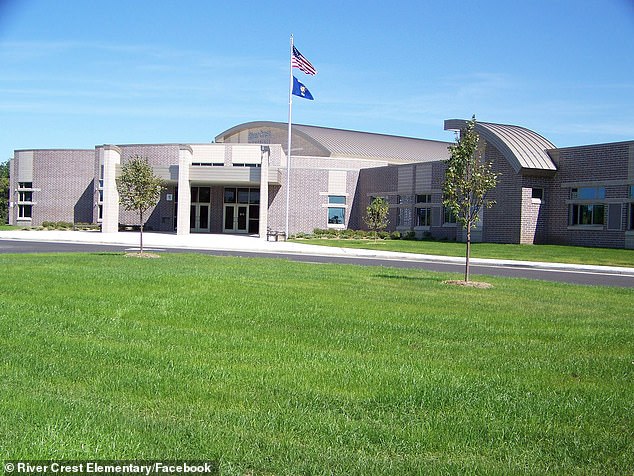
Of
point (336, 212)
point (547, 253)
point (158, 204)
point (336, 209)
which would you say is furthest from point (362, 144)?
point (547, 253)

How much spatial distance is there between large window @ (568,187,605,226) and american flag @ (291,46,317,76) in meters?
16.6

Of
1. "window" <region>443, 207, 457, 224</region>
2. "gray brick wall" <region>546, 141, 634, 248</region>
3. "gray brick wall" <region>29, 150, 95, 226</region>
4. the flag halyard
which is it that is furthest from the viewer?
"gray brick wall" <region>29, 150, 95, 226</region>

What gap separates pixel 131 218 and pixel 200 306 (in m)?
47.9

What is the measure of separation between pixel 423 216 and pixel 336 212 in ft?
29.3

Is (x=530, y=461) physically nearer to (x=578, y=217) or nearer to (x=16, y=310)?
(x=16, y=310)

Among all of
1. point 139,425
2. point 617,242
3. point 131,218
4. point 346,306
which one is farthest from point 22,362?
point 131,218

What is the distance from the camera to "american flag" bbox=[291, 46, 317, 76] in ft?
138

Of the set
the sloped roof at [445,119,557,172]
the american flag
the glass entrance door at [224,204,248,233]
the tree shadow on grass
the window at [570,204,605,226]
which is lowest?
the tree shadow on grass

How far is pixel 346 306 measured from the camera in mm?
11891

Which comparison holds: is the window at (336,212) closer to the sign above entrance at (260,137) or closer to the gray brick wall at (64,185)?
the sign above entrance at (260,137)

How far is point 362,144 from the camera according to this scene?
64.3 meters

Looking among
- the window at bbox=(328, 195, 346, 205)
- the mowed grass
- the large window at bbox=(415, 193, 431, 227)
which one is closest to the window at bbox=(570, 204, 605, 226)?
the large window at bbox=(415, 193, 431, 227)

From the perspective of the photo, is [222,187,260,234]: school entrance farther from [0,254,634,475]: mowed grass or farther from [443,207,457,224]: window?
[0,254,634,475]: mowed grass

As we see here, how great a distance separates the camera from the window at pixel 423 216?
48031 millimetres
